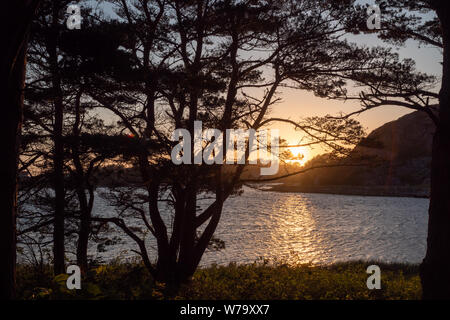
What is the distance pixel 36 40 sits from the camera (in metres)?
7.19

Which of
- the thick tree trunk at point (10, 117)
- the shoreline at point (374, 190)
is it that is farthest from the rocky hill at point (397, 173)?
the thick tree trunk at point (10, 117)

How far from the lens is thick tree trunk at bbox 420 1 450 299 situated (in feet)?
14.0

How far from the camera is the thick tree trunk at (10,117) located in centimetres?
345

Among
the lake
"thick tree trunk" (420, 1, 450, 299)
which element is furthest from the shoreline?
"thick tree trunk" (420, 1, 450, 299)

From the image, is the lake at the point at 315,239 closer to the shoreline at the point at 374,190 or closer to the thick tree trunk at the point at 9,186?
the thick tree trunk at the point at 9,186

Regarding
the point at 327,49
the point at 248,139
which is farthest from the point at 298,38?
the point at 248,139

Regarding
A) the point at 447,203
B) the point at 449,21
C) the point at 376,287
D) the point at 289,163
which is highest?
the point at 449,21

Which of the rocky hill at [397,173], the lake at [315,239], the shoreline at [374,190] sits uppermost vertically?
the rocky hill at [397,173]

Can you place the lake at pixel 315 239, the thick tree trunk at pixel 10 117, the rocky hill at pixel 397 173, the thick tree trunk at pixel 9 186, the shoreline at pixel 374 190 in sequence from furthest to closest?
the rocky hill at pixel 397 173
the shoreline at pixel 374 190
the lake at pixel 315 239
the thick tree trunk at pixel 9 186
the thick tree trunk at pixel 10 117

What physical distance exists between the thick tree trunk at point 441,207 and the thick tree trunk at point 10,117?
4400 millimetres

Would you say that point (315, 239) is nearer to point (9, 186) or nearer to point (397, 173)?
point (9, 186)

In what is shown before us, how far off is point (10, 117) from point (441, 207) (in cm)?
464
